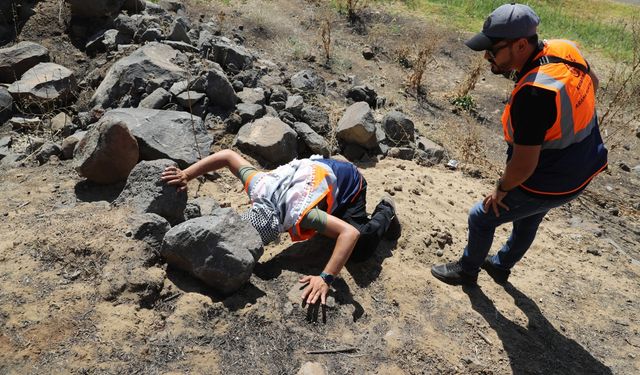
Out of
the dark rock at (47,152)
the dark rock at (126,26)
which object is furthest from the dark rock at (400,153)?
the dark rock at (126,26)

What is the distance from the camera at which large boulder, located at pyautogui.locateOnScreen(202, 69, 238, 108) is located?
494 cm

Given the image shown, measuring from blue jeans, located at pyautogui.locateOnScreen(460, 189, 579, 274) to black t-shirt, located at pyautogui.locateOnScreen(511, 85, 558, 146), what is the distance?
435 millimetres

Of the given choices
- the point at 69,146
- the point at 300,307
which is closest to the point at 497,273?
the point at 300,307

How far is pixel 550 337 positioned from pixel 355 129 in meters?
2.58

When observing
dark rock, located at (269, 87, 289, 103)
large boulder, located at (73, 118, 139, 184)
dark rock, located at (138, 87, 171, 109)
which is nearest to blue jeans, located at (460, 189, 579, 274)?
large boulder, located at (73, 118, 139, 184)

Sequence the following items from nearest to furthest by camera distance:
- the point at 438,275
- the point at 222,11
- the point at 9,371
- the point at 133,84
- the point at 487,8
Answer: the point at 9,371 → the point at 438,275 → the point at 133,84 → the point at 222,11 → the point at 487,8

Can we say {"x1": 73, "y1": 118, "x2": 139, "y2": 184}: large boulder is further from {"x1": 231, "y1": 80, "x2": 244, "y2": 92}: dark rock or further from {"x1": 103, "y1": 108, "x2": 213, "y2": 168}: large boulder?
{"x1": 231, "y1": 80, "x2": 244, "y2": 92}: dark rock

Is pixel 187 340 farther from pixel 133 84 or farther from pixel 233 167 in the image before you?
pixel 133 84

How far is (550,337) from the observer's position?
10.6ft

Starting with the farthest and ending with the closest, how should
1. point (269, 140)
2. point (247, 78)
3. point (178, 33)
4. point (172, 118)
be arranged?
point (178, 33) → point (247, 78) → point (269, 140) → point (172, 118)

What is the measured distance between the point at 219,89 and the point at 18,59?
2.18 m

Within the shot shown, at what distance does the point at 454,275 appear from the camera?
11.3ft

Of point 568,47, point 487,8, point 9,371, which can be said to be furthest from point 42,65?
point 487,8

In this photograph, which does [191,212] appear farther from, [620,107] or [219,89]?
[620,107]
